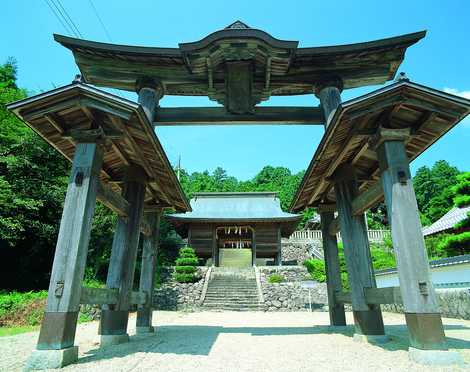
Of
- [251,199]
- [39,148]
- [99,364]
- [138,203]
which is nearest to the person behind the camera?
[99,364]

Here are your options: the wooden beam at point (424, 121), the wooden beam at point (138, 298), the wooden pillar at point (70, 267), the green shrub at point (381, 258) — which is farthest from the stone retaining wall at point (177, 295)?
the wooden beam at point (424, 121)

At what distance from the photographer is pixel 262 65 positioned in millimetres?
6426

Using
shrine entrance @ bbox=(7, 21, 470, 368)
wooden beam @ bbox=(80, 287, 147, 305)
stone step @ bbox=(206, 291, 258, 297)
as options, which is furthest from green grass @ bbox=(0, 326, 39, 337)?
stone step @ bbox=(206, 291, 258, 297)

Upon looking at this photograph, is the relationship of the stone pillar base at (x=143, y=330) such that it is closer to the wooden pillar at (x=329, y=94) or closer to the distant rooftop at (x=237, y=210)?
the wooden pillar at (x=329, y=94)

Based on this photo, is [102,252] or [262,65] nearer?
[262,65]

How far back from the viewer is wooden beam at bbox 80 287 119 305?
169 inches

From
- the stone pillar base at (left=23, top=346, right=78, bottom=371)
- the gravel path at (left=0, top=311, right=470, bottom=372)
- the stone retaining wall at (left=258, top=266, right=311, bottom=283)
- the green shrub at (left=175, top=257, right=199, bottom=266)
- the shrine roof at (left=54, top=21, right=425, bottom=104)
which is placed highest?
the shrine roof at (left=54, top=21, right=425, bottom=104)

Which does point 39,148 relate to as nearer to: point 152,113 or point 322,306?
point 152,113

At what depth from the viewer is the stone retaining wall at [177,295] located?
16.0 metres

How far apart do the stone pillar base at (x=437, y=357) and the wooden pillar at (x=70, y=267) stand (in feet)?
15.0

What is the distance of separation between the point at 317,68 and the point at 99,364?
6.95 m

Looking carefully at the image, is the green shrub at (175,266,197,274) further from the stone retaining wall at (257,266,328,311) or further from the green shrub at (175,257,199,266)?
the stone retaining wall at (257,266,328,311)

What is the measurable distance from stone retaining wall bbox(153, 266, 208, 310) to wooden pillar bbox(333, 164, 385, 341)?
38.1 feet

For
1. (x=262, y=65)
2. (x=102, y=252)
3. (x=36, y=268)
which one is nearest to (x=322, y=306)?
(x=102, y=252)
